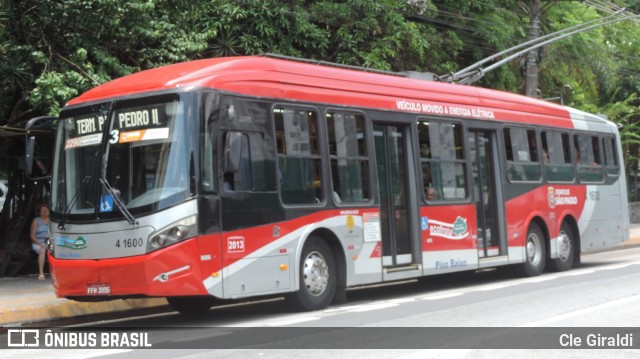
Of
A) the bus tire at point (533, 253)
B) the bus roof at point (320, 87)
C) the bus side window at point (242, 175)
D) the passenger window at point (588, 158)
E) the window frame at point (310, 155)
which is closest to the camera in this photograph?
the bus side window at point (242, 175)

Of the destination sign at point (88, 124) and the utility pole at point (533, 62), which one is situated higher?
the utility pole at point (533, 62)

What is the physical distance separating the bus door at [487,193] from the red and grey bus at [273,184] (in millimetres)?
35

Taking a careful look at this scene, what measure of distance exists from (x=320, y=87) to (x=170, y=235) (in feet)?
11.4

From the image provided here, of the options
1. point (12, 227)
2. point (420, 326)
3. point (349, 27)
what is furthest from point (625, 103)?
point (420, 326)

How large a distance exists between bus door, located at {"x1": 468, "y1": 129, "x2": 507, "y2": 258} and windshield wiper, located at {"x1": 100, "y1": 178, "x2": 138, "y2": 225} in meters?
7.14

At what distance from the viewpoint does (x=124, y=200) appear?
1080 cm

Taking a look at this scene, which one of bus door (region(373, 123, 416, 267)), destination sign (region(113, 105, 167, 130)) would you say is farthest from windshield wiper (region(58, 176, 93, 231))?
bus door (region(373, 123, 416, 267))

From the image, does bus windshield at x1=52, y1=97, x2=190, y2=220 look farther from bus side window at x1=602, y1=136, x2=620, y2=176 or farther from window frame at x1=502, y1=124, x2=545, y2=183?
bus side window at x1=602, y1=136, x2=620, y2=176

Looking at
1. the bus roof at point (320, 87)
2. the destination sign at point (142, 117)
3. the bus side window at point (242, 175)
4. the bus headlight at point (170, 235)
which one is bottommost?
the bus headlight at point (170, 235)

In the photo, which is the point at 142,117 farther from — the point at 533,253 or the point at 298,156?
the point at 533,253

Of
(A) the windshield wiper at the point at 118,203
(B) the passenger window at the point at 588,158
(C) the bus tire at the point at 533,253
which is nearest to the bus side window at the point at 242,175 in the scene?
(A) the windshield wiper at the point at 118,203

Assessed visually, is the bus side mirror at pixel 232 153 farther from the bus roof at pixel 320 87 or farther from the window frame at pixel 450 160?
the window frame at pixel 450 160

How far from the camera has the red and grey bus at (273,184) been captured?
10.7 meters

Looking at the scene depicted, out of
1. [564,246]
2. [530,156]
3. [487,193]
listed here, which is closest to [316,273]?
[487,193]
